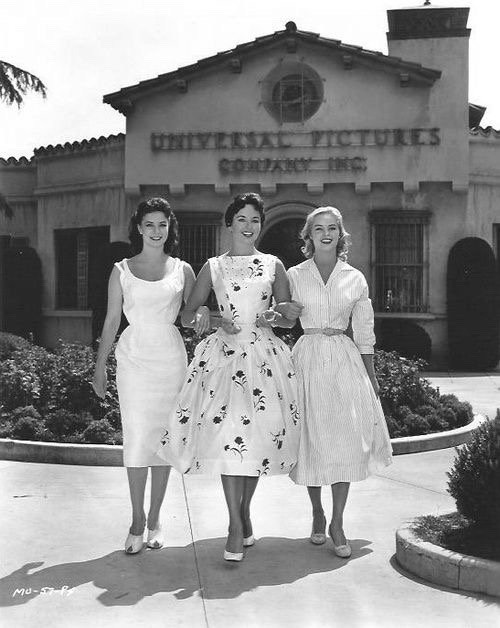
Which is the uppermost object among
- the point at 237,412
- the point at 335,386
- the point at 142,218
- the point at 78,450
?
the point at 142,218

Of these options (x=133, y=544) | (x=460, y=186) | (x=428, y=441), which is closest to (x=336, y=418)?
(x=133, y=544)

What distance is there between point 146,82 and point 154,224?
13561 mm

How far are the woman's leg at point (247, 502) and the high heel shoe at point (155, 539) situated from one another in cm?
49

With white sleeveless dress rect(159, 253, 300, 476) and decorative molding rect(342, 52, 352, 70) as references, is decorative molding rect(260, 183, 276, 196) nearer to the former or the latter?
decorative molding rect(342, 52, 352, 70)

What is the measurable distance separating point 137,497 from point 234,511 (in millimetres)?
621

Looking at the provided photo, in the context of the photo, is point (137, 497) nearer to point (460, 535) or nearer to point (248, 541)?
point (248, 541)

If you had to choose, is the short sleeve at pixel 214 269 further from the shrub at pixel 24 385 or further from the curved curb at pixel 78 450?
the shrub at pixel 24 385

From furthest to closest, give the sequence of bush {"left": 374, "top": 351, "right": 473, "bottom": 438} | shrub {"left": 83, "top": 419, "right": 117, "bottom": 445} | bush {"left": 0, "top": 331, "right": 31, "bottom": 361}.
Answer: bush {"left": 0, "top": 331, "right": 31, "bottom": 361}
bush {"left": 374, "top": 351, "right": 473, "bottom": 438}
shrub {"left": 83, "top": 419, "right": 117, "bottom": 445}

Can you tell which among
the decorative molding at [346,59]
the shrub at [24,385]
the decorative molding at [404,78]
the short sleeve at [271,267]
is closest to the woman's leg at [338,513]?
the short sleeve at [271,267]

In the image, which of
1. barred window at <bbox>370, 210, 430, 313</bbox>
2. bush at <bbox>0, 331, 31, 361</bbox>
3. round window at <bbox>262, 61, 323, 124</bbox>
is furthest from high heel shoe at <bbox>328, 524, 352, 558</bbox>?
round window at <bbox>262, 61, 323, 124</bbox>

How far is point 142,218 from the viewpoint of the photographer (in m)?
5.27

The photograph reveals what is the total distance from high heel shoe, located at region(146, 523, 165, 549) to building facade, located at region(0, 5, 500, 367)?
12.3m

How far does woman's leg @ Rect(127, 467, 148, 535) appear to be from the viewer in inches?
195

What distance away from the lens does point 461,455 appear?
4871 millimetres
